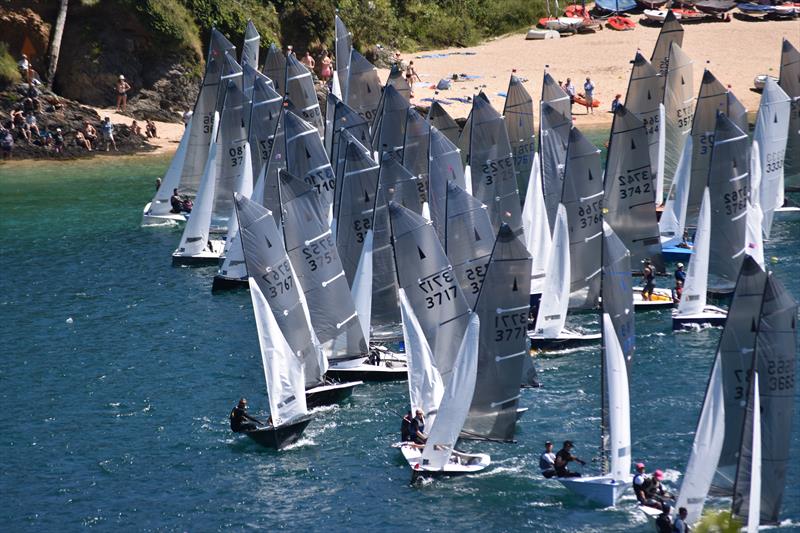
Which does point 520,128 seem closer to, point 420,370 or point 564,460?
point 420,370

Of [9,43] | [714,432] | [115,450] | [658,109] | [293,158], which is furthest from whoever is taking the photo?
[9,43]

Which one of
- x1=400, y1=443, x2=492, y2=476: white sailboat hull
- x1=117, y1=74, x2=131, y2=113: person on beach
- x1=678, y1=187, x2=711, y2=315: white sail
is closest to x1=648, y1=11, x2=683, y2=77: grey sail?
x1=678, y1=187, x2=711, y2=315: white sail

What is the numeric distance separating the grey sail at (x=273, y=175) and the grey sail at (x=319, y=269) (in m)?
9.80

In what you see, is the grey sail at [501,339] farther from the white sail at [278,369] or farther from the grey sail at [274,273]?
the grey sail at [274,273]

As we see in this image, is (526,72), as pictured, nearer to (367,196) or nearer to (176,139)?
(176,139)

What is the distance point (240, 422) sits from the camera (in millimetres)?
43406

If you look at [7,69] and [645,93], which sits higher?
[7,69]

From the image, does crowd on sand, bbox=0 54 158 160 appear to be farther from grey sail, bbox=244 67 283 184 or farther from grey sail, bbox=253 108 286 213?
grey sail, bbox=253 108 286 213

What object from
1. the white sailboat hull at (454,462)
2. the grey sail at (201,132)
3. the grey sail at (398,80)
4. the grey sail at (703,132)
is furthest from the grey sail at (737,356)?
the grey sail at (201,132)

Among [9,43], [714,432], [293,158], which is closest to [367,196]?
[293,158]

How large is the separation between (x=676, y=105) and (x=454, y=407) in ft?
107

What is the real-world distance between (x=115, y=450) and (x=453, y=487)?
37.0ft

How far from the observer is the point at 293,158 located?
55656 mm

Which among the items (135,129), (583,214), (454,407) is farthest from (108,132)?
(454,407)
